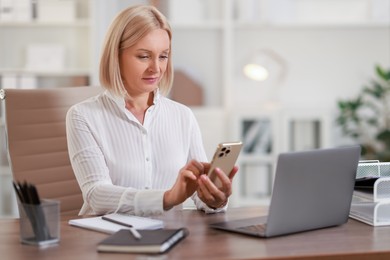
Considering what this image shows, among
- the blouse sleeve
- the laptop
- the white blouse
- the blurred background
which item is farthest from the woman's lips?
the blurred background

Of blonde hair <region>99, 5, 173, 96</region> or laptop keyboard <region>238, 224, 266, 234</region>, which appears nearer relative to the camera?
laptop keyboard <region>238, 224, 266, 234</region>

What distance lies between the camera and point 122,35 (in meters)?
2.32

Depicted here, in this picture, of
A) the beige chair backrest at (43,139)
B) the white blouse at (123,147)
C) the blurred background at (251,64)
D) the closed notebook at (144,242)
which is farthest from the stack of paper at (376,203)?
the blurred background at (251,64)

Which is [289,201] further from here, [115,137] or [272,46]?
[272,46]

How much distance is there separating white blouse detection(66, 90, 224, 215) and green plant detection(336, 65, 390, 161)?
2388 millimetres

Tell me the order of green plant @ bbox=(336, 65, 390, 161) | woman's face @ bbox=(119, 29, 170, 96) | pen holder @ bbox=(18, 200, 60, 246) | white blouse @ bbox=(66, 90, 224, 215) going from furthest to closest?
green plant @ bbox=(336, 65, 390, 161), woman's face @ bbox=(119, 29, 170, 96), white blouse @ bbox=(66, 90, 224, 215), pen holder @ bbox=(18, 200, 60, 246)

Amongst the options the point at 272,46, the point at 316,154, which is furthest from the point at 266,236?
the point at 272,46

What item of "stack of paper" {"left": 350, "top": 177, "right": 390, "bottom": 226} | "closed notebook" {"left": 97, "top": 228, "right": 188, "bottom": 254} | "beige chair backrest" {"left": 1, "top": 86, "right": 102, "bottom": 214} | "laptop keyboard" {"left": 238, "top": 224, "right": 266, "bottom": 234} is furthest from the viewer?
"beige chair backrest" {"left": 1, "top": 86, "right": 102, "bottom": 214}

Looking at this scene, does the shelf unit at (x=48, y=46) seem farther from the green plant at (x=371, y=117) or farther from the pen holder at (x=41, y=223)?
the pen holder at (x=41, y=223)

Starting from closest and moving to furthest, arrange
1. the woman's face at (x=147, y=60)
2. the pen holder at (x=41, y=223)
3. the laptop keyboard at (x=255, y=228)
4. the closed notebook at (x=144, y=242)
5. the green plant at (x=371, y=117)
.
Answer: the closed notebook at (x=144, y=242) → the pen holder at (x=41, y=223) → the laptop keyboard at (x=255, y=228) → the woman's face at (x=147, y=60) → the green plant at (x=371, y=117)

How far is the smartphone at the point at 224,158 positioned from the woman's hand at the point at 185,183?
42 mm

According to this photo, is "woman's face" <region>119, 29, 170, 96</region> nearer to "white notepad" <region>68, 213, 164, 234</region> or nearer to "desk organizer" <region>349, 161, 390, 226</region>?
"white notepad" <region>68, 213, 164, 234</region>

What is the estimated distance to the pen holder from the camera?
1.73 meters

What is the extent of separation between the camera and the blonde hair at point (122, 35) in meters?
2.30
